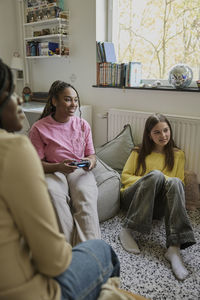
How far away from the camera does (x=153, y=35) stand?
2664 mm

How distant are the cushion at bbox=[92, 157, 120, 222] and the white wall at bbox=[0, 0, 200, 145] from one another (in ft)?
2.76

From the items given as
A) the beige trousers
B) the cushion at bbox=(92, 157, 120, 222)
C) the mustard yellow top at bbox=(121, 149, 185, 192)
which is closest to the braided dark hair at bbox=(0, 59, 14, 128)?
the beige trousers

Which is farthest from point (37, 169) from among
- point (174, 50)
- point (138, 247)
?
point (174, 50)

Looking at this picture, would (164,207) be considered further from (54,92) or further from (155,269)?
(54,92)

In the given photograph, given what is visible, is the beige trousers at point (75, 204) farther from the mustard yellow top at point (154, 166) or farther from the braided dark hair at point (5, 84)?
the braided dark hair at point (5, 84)

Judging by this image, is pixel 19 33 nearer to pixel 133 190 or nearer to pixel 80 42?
pixel 80 42

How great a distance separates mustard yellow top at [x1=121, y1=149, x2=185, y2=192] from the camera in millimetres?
2059

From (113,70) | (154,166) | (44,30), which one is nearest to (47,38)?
(44,30)

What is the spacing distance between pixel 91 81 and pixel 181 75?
1.00m

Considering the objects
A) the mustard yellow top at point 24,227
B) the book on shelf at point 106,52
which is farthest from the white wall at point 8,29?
the mustard yellow top at point 24,227

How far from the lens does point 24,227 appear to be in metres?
0.67

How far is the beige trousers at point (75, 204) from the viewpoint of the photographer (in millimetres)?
1502

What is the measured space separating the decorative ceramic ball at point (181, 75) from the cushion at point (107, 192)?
93 centimetres

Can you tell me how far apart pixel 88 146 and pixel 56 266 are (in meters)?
1.28
